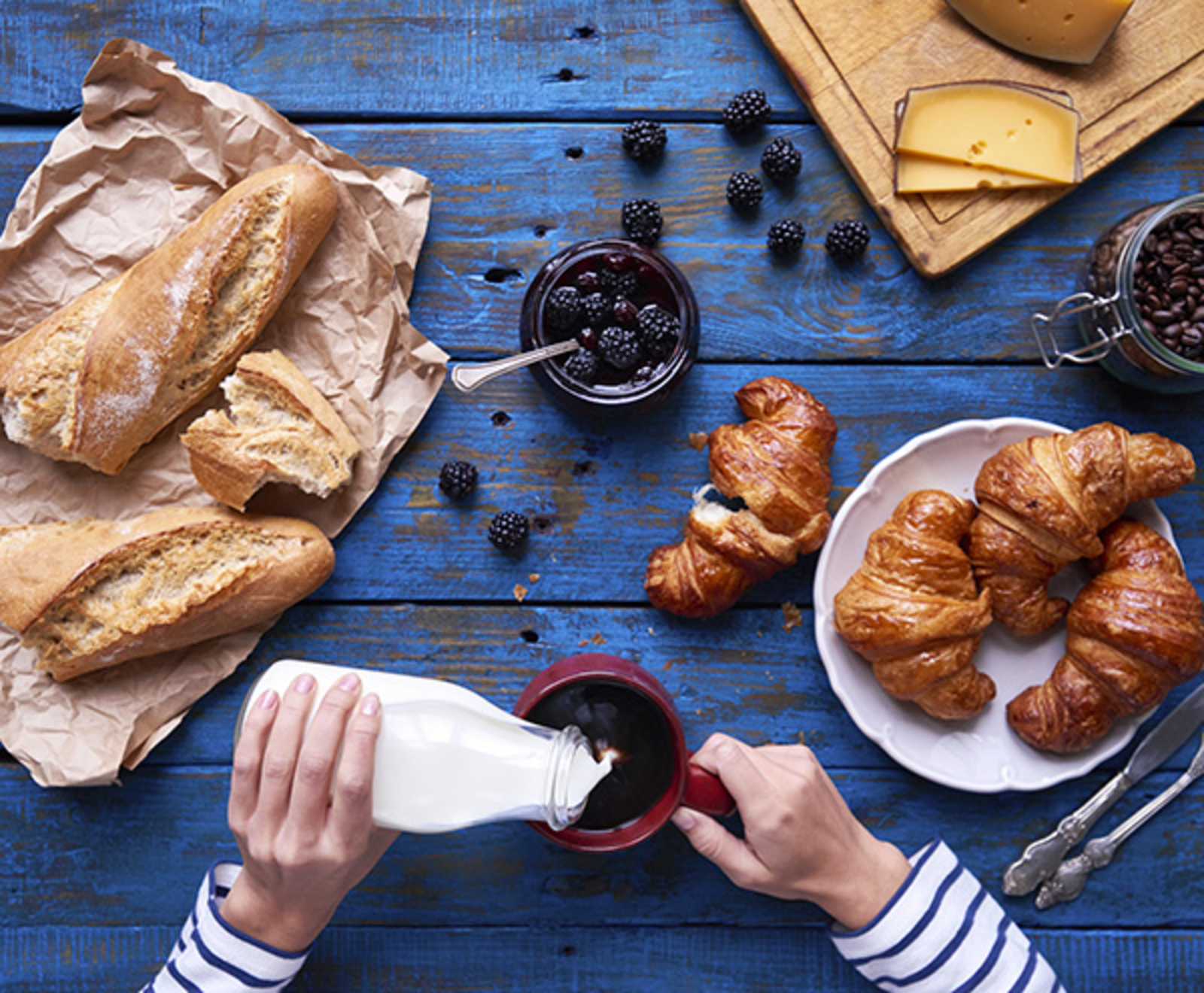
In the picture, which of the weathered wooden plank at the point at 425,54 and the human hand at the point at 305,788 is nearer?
the human hand at the point at 305,788

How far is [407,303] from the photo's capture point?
65.9 inches

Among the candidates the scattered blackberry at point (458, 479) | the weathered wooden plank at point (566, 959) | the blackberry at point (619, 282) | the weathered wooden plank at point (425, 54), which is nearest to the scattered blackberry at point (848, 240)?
the weathered wooden plank at point (425, 54)

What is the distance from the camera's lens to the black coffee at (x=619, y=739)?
1.41 m

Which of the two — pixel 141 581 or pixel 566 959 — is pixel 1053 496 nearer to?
pixel 566 959

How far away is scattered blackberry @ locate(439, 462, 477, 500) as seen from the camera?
163 cm

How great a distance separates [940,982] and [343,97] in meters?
1.77

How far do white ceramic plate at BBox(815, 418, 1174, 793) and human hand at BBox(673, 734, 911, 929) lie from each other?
0.16 metres

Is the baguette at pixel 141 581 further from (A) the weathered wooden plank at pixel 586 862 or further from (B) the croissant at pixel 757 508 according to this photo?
(B) the croissant at pixel 757 508

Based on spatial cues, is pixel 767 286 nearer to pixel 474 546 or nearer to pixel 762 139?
pixel 762 139

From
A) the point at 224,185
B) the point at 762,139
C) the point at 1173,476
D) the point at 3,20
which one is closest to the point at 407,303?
the point at 224,185

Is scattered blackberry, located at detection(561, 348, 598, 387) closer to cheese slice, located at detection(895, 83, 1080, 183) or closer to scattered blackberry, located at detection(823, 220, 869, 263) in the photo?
scattered blackberry, located at detection(823, 220, 869, 263)

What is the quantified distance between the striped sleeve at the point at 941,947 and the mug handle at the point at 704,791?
1.08ft

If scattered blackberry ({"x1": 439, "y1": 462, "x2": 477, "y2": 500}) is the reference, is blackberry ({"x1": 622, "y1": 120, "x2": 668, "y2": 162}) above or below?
above

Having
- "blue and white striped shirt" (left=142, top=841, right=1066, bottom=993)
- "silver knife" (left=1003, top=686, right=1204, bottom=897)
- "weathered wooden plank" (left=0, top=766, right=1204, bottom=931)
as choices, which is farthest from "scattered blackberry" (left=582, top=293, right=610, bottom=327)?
"silver knife" (left=1003, top=686, right=1204, bottom=897)
